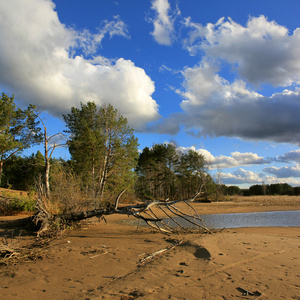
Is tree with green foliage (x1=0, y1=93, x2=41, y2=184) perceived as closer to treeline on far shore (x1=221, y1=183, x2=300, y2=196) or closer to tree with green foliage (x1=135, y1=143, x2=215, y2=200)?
tree with green foliage (x1=135, y1=143, x2=215, y2=200)

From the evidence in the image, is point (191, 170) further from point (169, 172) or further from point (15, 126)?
point (15, 126)

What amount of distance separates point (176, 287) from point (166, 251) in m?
2.64

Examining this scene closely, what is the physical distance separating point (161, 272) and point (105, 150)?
2145 cm

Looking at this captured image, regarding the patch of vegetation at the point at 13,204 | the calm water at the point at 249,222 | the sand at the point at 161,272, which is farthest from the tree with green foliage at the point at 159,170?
the sand at the point at 161,272

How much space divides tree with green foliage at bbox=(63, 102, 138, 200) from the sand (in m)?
17.6

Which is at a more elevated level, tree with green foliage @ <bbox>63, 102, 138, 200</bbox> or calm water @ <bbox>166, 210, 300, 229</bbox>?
tree with green foliage @ <bbox>63, 102, 138, 200</bbox>

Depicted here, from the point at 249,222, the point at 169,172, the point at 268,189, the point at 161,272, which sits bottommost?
the point at 249,222

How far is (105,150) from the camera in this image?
2598 centimetres

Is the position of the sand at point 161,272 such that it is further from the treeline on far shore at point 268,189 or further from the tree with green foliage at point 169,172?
the treeline on far shore at point 268,189

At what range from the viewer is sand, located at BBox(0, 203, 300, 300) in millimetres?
4340

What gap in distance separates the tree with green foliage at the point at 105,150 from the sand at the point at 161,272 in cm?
1764

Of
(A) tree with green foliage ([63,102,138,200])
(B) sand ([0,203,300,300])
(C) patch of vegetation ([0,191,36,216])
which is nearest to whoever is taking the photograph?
(B) sand ([0,203,300,300])

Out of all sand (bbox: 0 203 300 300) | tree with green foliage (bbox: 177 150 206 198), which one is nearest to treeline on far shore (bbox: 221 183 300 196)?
tree with green foliage (bbox: 177 150 206 198)

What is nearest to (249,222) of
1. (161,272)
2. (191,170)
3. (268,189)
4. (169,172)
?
(161,272)
